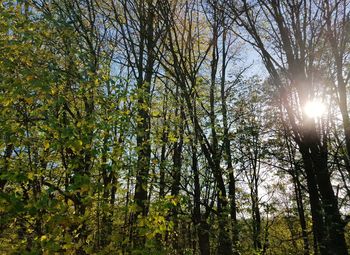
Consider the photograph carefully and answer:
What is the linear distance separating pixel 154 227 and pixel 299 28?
5495mm

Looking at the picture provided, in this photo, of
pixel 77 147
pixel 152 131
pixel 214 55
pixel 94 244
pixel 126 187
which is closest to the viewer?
pixel 77 147

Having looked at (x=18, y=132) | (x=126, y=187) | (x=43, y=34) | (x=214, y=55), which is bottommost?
(x=126, y=187)

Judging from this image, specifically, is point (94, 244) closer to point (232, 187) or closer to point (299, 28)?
point (299, 28)

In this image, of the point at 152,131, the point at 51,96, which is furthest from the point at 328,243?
the point at 51,96

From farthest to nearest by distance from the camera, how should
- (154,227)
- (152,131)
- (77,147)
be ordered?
(152,131), (154,227), (77,147)

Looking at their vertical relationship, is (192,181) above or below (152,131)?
below

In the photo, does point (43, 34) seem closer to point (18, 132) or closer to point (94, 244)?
point (18, 132)

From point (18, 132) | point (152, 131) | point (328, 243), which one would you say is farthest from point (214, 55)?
point (18, 132)

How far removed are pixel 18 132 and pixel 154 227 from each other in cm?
165

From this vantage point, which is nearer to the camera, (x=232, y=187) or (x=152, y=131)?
(x=152, y=131)

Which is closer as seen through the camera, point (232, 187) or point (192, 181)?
point (192, 181)

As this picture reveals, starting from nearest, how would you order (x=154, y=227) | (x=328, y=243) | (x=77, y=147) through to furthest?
1. (x=77, y=147)
2. (x=154, y=227)
3. (x=328, y=243)

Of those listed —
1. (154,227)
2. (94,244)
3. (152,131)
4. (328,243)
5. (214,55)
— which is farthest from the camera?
(214,55)

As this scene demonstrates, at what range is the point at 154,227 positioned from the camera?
319 cm
